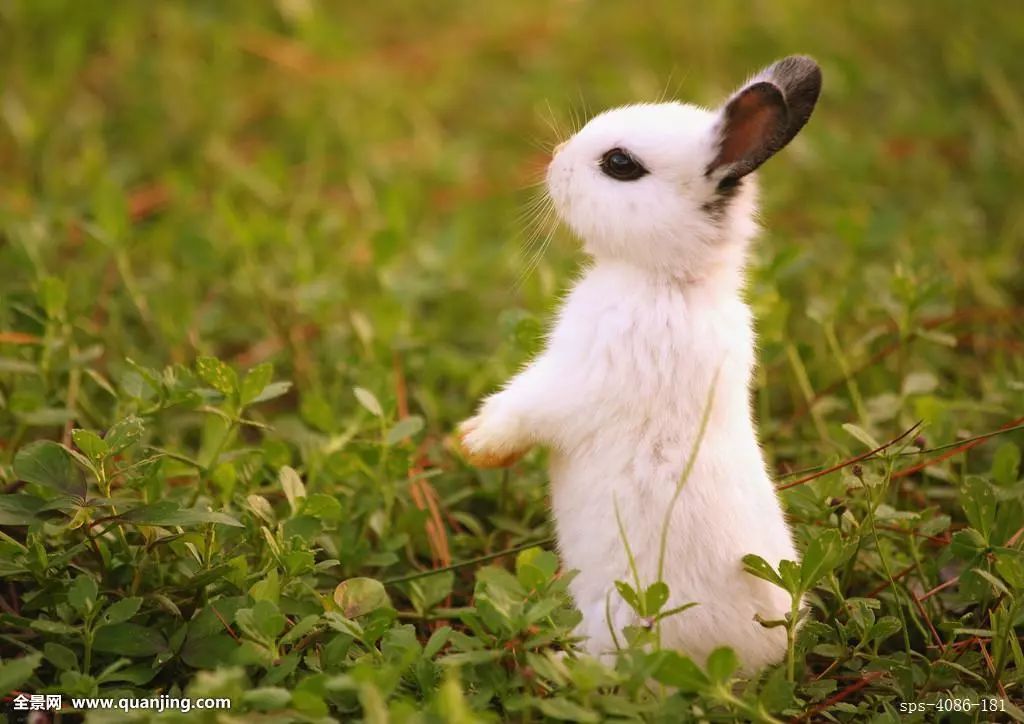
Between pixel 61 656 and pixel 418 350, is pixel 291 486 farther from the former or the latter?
pixel 418 350

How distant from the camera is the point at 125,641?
7.73 ft

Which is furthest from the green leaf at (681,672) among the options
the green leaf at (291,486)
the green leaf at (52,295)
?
the green leaf at (52,295)

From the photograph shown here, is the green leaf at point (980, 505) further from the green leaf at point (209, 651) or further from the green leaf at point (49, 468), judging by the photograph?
the green leaf at point (49, 468)

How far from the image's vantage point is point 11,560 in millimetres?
2447

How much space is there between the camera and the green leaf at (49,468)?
8.02 ft

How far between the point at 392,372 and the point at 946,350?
1906 millimetres

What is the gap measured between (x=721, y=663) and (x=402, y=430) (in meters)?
1.07

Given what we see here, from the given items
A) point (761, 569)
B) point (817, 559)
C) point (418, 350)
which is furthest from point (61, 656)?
point (418, 350)

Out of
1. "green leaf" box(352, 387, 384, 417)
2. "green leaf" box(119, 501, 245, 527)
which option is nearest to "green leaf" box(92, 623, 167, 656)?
"green leaf" box(119, 501, 245, 527)

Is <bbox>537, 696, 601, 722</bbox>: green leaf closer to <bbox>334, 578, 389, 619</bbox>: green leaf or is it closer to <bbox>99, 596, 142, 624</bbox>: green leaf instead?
<bbox>334, 578, 389, 619</bbox>: green leaf

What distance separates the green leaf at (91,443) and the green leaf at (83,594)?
250 millimetres

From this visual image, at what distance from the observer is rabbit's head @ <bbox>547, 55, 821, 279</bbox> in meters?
2.43

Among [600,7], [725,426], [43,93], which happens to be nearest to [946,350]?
[725,426]

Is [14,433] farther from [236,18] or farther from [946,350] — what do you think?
[236,18]
